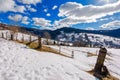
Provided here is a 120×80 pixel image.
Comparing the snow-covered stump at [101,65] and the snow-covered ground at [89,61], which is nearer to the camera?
the snow-covered stump at [101,65]

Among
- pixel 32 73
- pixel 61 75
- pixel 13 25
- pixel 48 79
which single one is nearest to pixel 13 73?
pixel 32 73

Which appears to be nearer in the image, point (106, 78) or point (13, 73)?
point (13, 73)

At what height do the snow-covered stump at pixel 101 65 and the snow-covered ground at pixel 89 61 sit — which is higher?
the snow-covered stump at pixel 101 65

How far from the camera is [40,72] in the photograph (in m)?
11.9

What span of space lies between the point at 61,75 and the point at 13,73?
3114 mm

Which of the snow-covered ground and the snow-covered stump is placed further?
the snow-covered ground

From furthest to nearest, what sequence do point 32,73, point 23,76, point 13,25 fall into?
point 13,25
point 32,73
point 23,76

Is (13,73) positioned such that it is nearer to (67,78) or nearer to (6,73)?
(6,73)

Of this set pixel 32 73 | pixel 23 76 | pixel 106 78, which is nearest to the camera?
pixel 23 76

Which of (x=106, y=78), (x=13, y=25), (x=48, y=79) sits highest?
(x=13, y=25)

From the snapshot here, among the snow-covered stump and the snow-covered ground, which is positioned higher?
the snow-covered stump

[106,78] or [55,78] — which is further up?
[55,78]

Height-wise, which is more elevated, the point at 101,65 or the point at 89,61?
the point at 101,65

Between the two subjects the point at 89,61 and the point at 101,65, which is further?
the point at 89,61
